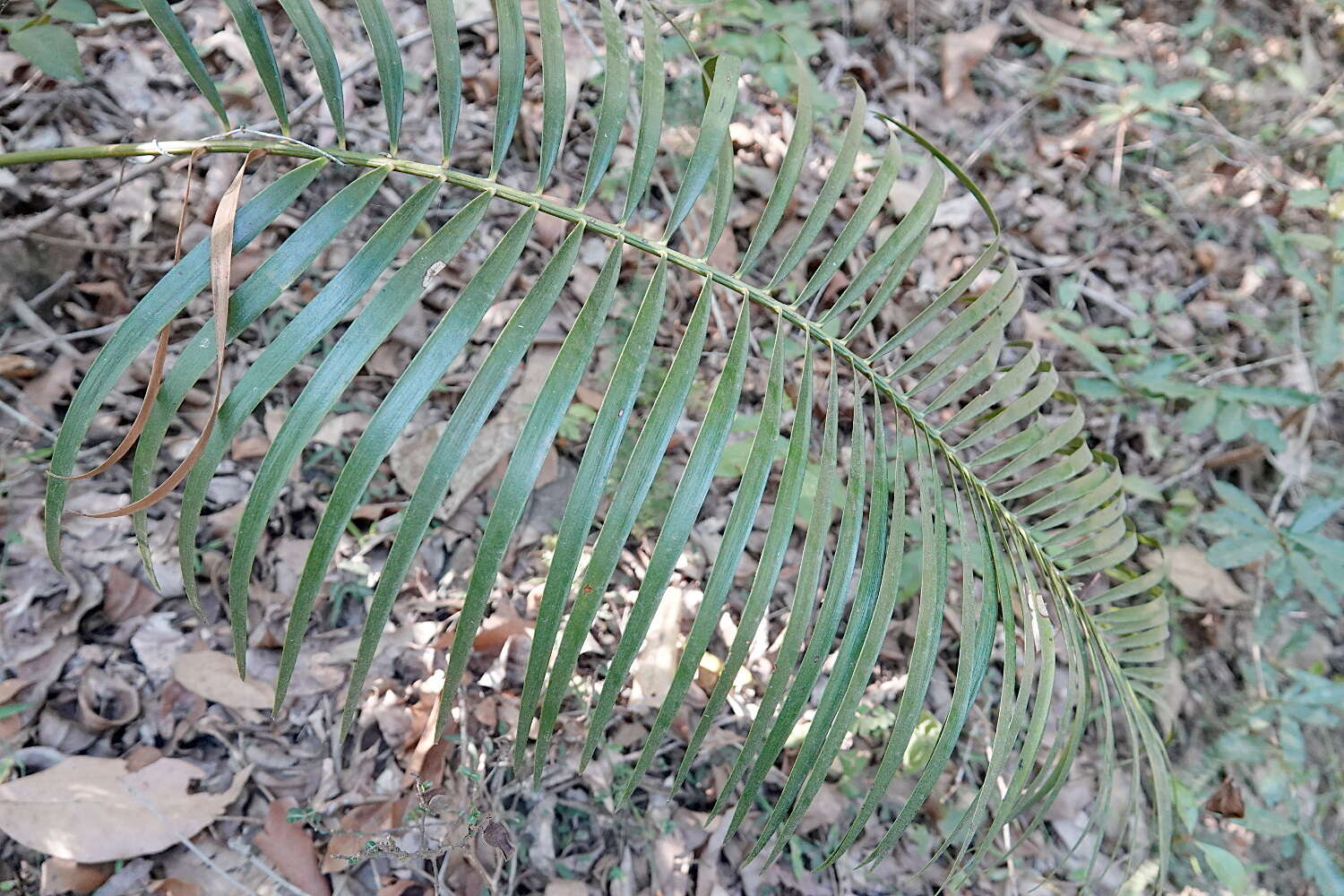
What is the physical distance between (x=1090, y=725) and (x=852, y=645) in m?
1.02

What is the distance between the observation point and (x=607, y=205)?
1.79 metres

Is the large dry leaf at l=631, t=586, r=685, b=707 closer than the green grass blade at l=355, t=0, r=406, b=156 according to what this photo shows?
No

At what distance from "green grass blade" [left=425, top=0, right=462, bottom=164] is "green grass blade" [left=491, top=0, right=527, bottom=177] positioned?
4 cm

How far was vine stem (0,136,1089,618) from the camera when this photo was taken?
0.79m

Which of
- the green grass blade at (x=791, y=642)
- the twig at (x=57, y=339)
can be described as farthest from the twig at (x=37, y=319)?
the green grass blade at (x=791, y=642)

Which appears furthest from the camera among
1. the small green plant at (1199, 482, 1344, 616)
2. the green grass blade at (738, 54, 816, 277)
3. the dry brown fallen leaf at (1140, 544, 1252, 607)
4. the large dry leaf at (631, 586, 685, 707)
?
the dry brown fallen leaf at (1140, 544, 1252, 607)

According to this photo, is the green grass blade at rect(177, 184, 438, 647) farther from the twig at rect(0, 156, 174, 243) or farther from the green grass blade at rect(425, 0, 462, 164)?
the twig at rect(0, 156, 174, 243)

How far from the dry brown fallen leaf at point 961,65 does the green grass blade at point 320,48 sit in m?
1.76

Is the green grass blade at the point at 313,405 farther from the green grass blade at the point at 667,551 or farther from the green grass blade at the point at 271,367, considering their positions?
the green grass blade at the point at 667,551

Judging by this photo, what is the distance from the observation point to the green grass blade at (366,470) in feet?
2.31

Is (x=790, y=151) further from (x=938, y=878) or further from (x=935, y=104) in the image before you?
(x=935, y=104)

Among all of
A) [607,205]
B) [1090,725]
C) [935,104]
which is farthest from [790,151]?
[935,104]

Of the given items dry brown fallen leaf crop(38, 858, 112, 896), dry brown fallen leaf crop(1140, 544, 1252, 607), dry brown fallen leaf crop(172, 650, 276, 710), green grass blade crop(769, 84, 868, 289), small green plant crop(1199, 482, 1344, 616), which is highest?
green grass blade crop(769, 84, 868, 289)

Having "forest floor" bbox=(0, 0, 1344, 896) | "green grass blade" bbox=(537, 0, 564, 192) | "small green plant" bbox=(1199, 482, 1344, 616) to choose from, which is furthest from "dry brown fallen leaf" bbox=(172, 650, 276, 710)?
"small green plant" bbox=(1199, 482, 1344, 616)
